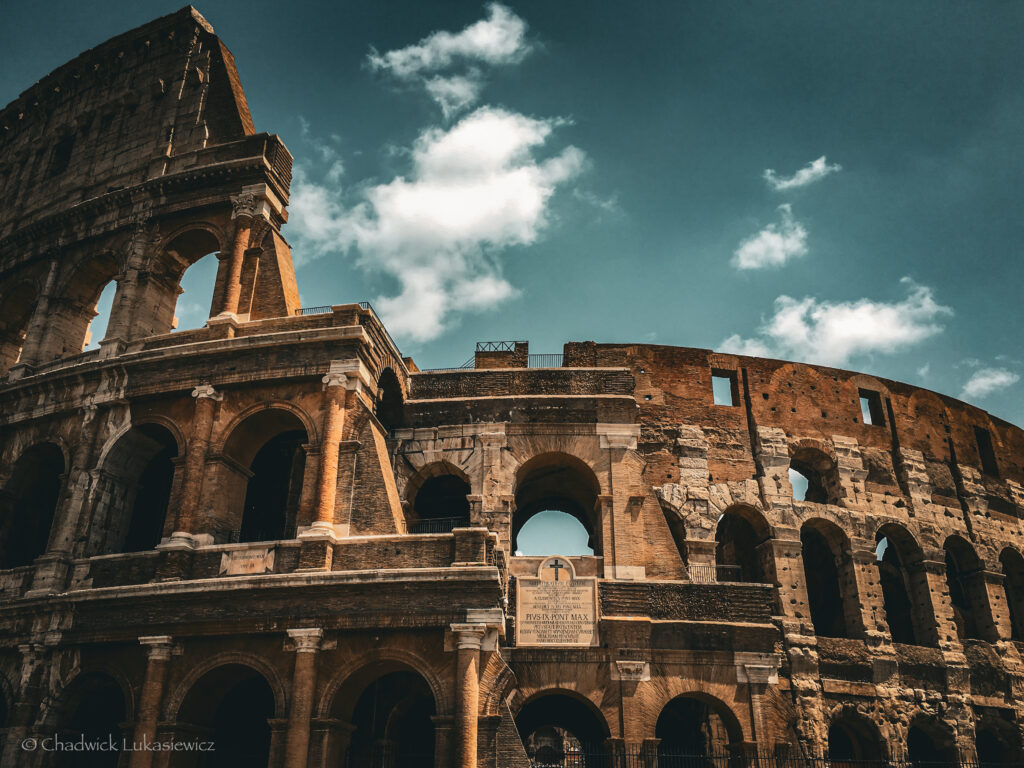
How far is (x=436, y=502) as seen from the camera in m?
18.4

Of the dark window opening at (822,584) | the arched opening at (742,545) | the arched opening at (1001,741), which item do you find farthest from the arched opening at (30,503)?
the arched opening at (1001,741)

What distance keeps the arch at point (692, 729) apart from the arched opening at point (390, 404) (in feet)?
27.0

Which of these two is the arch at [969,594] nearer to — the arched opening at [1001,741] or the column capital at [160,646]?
the arched opening at [1001,741]

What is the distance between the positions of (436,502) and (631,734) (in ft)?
21.9

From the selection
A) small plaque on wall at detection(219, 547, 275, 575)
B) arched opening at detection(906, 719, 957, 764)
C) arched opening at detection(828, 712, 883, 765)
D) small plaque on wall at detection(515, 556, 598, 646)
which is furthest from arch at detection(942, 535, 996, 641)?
small plaque on wall at detection(219, 547, 275, 575)

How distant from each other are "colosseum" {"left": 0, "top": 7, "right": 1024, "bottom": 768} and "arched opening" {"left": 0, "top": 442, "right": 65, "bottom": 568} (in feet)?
0.25

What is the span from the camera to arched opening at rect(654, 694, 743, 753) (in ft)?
54.2

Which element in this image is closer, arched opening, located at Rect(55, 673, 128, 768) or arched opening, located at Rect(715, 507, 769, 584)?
arched opening, located at Rect(55, 673, 128, 768)

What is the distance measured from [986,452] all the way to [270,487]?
762 inches

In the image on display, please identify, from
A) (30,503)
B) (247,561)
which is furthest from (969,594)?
(30,503)

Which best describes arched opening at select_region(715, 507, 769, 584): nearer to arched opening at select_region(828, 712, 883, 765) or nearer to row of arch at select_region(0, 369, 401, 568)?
arched opening at select_region(828, 712, 883, 765)

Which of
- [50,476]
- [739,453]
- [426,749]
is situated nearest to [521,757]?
[426,749]

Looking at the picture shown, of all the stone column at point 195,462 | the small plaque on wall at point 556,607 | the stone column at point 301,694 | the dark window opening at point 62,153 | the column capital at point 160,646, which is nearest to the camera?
the stone column at point 301,694

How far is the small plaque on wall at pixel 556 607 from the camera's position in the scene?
15.2 metres
